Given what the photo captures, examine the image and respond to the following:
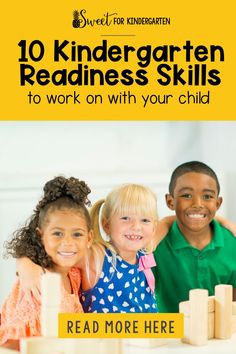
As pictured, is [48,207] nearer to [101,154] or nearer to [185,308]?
[101,154]

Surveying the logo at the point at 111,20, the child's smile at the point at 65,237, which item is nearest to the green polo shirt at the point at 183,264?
the child's smile at the point at 65,237

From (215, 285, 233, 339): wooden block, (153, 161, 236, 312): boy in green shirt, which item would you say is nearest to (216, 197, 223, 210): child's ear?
(153, 161, 236, 312): boy in green shirt

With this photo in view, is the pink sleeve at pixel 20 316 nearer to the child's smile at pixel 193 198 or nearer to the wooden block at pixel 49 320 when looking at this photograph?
the wooden block at pixel 49 320

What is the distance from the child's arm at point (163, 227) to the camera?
41.6 inches

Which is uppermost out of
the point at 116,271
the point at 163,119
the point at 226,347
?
the point at 163,119

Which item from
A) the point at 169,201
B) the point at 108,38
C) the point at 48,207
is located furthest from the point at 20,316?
the point at 108,38

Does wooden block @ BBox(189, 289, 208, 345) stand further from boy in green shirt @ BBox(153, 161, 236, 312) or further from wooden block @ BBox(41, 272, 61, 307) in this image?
wooden block @ BBox(41, 272, 61, 307)

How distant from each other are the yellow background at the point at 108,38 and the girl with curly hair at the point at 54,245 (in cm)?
10

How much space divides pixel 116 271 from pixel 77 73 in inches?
10.6

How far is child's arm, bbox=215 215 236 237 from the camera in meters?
1.07

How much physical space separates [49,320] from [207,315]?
213 mm

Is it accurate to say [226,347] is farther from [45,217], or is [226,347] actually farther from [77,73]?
[77,73]

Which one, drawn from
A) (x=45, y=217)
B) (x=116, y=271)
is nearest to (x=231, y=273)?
(x=116, y=271)

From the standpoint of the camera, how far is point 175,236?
1064 millimetres
